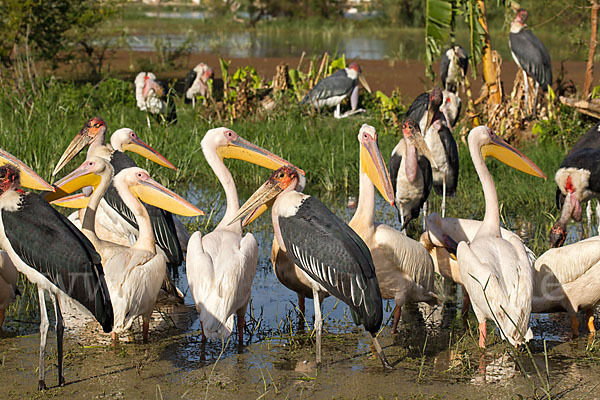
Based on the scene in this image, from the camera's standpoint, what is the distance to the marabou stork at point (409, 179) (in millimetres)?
6384

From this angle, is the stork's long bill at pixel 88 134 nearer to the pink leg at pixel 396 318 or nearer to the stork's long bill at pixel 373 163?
the stork's long bill at pixel 373 163

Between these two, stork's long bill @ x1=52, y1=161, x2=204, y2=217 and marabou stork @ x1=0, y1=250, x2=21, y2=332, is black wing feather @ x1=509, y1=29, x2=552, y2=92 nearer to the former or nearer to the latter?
stork's long bill @ x1=52, y1=161, x2=204, y2=217

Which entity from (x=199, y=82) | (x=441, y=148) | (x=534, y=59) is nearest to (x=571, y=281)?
(x=441, y=148)

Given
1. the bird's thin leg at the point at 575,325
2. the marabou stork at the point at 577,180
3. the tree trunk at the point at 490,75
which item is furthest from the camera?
the tree trunk at the point at 490,75

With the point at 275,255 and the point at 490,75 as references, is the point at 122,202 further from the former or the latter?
the point at 490,75

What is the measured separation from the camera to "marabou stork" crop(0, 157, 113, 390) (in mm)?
3732

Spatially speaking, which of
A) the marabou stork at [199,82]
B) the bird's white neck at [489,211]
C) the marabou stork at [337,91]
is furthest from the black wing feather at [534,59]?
the bird's white neck at [489,211]

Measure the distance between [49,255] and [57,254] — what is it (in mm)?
34

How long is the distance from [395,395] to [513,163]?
2.05 meters

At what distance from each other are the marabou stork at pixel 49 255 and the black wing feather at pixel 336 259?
37.8 inches

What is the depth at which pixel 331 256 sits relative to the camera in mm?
4051

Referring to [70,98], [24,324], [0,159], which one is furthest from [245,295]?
[70,98]

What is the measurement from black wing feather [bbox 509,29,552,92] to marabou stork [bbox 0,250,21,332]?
768cm

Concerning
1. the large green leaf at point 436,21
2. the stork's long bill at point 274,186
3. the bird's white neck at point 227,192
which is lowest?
the bird's white neck at point 227,192
